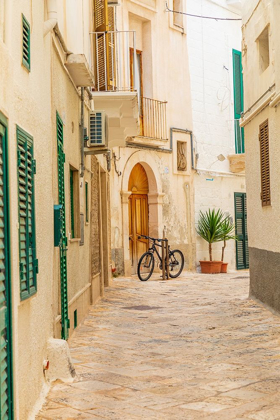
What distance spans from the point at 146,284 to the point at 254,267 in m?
4.11

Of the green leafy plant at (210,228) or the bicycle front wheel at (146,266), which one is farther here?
the green leafy plant at (210,228)

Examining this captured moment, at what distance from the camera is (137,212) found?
1825cm

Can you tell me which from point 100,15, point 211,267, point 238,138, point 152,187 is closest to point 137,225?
point 152,187

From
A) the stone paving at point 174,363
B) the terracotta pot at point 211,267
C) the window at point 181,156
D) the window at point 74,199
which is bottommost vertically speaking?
the stone paving at point 174,363

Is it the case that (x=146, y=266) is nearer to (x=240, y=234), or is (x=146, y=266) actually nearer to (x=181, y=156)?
(x=181, y=156)

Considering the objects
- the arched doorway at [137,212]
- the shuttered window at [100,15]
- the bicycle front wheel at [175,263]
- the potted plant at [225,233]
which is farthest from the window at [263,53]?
the potted plant at [225,233]

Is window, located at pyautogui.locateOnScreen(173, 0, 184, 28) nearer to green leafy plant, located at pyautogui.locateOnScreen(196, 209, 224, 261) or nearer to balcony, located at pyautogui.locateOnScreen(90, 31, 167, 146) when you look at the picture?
balcony, located at pyautogui.locateOnScreen(90, 31, 167, 146)

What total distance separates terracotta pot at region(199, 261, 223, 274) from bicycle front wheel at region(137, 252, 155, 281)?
2578mm

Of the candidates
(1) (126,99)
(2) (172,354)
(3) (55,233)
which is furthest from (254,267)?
(3) (55,233)

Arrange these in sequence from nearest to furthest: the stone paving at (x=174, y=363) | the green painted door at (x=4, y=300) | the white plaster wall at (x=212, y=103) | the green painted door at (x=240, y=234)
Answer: the green painted door at (x=4, y=300) → the stone paving at (x=174, y=363) → the white plaster wall at (x=212, y=103) → the green painted door at (x=240, y=234)

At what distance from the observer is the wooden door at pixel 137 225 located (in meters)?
17.6

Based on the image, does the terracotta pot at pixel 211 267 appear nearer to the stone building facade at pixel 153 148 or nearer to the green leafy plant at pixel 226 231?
the stone building facade at pixel 153 148

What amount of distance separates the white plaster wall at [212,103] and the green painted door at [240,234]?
0.74 ft

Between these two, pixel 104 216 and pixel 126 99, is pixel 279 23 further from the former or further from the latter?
pixel 104 216
